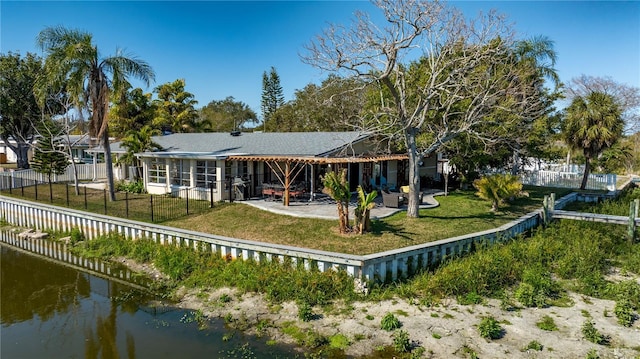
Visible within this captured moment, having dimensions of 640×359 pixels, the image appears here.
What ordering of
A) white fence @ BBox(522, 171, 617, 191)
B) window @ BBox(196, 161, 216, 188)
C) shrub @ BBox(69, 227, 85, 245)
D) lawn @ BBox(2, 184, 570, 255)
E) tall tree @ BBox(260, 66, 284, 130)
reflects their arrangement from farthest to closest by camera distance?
1. tall tree @ BBox(260, 66, 284, 130)
2. white fence @ BBox(522, 171, 617, 191)
3. window @ BBox(196, 161, 216, 188)
4. shrub @ BBox(69, 227, 85, 245)
5. lawn @ BBox(2, 184, 570, 255)

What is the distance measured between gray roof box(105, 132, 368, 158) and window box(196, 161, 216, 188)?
0.53m

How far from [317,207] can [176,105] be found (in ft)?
87.7

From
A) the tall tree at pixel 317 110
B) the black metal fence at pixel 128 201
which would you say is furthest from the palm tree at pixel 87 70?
the tall tree at pixel 317 110

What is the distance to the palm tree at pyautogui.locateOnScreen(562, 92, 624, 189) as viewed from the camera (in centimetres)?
2098

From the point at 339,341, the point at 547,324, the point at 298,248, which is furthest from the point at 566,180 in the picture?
the point at 339,341

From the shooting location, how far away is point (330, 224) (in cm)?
1277

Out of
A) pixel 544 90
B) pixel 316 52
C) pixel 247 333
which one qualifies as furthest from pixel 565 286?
pixel 544 90

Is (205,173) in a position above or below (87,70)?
below

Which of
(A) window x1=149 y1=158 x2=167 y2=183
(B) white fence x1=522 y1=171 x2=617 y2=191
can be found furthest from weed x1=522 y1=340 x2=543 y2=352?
(B) white fence x1=522 y1=171 x2=617 y2=191

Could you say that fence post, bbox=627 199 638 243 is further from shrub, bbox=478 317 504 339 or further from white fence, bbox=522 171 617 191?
white fence, bbox=522 171 617 191

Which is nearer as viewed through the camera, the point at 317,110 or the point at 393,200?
the point at 393,200

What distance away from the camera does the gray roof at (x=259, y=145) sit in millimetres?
17547

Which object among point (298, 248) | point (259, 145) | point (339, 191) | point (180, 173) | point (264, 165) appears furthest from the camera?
point (259, 145)

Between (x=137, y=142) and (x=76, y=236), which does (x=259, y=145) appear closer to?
(x=137, y=142)
